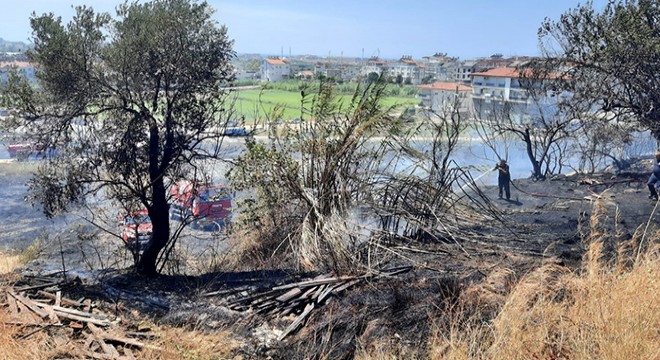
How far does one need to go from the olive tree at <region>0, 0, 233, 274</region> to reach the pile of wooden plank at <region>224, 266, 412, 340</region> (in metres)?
3.54

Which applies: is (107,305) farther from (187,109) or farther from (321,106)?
(321,106)

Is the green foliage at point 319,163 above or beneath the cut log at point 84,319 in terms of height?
above

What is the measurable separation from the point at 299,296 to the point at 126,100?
15.1 feet

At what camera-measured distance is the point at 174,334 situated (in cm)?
552

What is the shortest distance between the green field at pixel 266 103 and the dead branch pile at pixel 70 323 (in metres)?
4.50

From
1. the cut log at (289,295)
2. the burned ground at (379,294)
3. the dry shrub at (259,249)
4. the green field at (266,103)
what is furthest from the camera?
the green field at (266,103)

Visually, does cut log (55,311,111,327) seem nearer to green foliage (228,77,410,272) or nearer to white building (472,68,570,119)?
green foliage (228,77,410,272)

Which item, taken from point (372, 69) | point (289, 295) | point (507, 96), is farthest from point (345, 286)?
point (507, 96)

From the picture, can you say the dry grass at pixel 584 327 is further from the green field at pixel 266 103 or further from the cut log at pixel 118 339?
the green field at pixel 266 103

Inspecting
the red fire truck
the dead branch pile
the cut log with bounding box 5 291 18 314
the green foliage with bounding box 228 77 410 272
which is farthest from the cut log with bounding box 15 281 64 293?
the green foliage with bounding box 228 77 410 272

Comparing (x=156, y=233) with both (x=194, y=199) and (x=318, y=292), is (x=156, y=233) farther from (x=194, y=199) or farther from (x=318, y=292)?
(x=318, y=292)

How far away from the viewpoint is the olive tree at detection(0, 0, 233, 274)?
8.39 metres

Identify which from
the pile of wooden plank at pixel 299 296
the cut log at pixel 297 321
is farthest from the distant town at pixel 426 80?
the cut log at pixel 297 321

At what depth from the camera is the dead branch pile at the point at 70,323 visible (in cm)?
506
